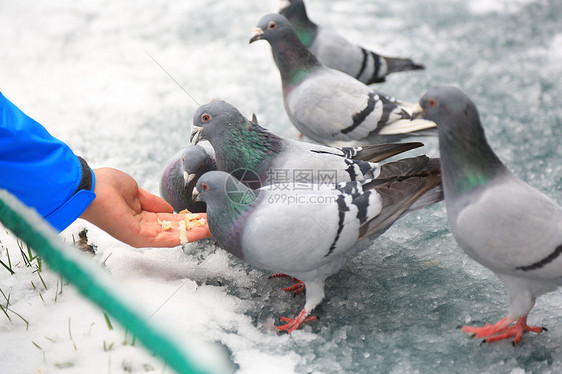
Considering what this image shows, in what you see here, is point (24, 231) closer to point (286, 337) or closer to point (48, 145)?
point (48, 145)

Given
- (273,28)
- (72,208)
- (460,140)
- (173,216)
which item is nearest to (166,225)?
(173,216)

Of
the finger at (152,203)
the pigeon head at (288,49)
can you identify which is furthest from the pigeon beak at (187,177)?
the pigeon head at (288,49)

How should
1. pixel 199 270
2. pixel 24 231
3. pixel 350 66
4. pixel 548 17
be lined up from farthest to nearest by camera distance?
1. pixel 548 17
2. pixel 350 66
3. pixel 199 270
4. pixel 24 231

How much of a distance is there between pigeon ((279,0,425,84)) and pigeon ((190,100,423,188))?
179cm

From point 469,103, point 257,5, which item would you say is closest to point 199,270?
point 469,103

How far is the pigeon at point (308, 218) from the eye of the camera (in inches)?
110

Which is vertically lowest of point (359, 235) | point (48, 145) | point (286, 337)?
point (286, 337)

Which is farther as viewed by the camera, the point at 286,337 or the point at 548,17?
the point at 548,17

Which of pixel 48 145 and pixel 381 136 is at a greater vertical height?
pixel 48 145

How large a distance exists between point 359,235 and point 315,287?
1.18 ft

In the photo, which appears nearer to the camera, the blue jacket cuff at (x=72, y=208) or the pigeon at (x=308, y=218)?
the pigeon at (x=308, y=218)

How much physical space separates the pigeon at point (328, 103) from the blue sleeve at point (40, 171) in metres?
1.71

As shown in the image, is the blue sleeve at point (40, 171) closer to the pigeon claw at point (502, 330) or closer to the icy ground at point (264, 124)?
the icy ground at point (264, 124)

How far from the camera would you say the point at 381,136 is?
4160 millimetres
